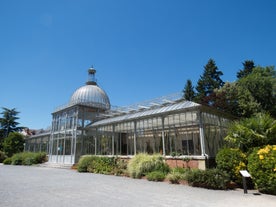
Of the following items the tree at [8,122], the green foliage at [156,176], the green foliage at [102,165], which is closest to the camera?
the green foliage at [156,176]

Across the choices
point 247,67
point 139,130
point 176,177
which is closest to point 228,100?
point 139,130

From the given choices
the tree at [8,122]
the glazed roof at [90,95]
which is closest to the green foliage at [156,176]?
the glazed roof at [90,95]

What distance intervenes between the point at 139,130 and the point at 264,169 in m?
11.6

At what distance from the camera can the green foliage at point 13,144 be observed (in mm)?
35781

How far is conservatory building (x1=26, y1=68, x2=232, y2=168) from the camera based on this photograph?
47.9 feet

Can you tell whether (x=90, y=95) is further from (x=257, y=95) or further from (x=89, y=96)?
(x=257, y=95)

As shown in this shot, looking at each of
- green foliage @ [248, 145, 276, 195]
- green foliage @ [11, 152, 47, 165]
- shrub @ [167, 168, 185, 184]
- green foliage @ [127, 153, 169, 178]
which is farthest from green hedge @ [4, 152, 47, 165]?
green foliage @ [248, 145, 276, 195]

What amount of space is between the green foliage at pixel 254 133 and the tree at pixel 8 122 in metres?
54.6

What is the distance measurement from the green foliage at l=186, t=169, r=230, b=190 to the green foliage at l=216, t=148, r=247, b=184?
1.96 ft

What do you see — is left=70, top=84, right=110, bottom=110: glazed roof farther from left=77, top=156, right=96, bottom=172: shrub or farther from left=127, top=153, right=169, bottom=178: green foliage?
left=127, top=153, right=169, bottom=178: green foliage

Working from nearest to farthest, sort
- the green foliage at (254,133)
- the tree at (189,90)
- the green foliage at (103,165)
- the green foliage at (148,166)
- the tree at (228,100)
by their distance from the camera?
the green foliage at (254,133), the green foliage at (148,166), the green foliage at (103,165), the tree at (228,100), the tree at (189,90)

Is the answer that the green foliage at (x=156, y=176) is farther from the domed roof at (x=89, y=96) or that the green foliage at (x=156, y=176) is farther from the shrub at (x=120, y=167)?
the domed roof at (x=89, y=96)

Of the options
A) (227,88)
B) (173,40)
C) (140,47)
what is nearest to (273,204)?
(173,40)

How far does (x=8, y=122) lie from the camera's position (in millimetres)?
50094
